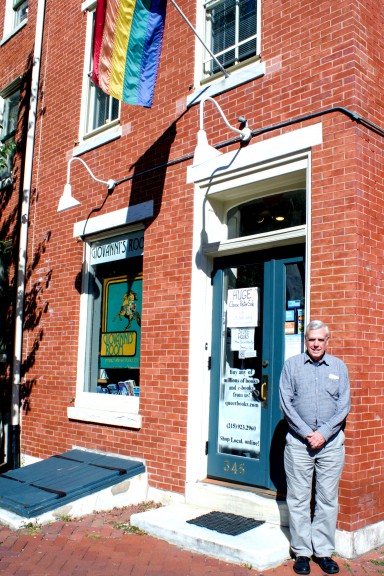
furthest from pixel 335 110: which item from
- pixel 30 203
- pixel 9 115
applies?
pixel 9 115

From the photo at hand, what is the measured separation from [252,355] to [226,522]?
1643mm

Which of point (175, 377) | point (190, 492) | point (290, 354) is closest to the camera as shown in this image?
point (290, 354)

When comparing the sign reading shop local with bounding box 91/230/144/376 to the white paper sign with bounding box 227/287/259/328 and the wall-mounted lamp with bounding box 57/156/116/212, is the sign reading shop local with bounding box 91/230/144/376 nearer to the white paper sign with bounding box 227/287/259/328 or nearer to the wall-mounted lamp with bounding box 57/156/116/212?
the wall-mounted lamp with bounding box 57/156/116/212

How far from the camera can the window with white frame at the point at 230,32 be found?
23.2ft

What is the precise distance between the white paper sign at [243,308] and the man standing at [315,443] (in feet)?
4.59

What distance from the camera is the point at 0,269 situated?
10953 millimetres

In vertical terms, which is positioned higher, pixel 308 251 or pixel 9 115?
pixel 9 115

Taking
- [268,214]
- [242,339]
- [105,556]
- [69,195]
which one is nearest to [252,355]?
[242,339]

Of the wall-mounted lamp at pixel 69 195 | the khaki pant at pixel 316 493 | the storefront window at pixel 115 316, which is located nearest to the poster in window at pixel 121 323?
the storefront window at pixel 115 316

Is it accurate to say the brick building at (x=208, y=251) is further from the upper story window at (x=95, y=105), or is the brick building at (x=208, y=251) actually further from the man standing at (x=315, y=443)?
the man standing at (x=315, y=443)

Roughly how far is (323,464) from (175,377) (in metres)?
2.37

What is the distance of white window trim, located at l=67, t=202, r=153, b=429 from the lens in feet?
25.3

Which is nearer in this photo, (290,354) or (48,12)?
(290,354)

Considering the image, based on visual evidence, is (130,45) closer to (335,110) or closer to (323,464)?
(335,110)
